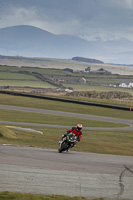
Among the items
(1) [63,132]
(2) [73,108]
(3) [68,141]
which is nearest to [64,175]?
(3) [68,141]

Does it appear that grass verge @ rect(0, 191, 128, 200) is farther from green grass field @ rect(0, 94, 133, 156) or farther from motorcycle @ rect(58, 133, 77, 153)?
green grass field @ rect(0, 94, 133, 156)

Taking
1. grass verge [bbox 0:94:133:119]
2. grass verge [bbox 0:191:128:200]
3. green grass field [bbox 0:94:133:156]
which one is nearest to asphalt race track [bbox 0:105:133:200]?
grass verge [bbox 0:191:128:200]

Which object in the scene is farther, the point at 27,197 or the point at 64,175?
the point at 64,175

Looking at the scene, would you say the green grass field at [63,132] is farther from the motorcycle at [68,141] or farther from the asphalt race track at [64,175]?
the asphalt race track at [64,175]

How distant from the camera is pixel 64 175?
58.5ft

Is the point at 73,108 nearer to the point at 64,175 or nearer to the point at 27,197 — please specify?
the point at 64,175

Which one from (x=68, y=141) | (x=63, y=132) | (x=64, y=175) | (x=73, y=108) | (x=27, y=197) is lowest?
(x=63, y=132)

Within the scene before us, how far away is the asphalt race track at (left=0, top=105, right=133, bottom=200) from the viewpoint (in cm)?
1573

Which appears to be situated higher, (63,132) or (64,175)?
(64,175)

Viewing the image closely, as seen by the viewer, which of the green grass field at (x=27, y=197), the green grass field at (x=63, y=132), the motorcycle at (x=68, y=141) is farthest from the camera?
the green grass field at (x=63, y=132)

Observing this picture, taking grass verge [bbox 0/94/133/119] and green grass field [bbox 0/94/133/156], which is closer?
green grass field [bbox 0/94/133/156]

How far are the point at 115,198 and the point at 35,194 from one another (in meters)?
3.09

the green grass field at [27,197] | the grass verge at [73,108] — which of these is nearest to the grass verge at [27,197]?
the green grass field at [27,197]

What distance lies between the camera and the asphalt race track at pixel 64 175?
51.6 ft
